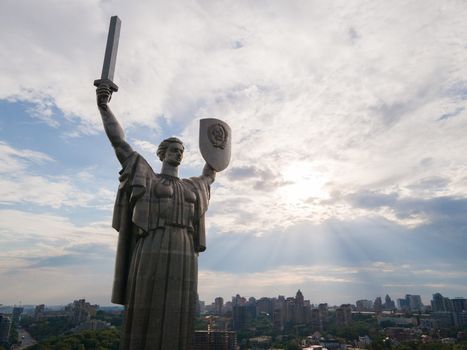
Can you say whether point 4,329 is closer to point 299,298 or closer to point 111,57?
point 111,57

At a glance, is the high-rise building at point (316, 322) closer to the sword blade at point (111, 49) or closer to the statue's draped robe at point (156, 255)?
the statue's draped robe at point (156, 255)

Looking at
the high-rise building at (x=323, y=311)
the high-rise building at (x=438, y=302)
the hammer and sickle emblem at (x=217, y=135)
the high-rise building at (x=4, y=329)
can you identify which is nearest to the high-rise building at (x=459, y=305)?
the high-rise building at (x=438, y=302)

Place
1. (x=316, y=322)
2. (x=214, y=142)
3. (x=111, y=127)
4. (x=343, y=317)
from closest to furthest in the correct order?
(x=111, y=127)
(x=214, y=142)
(x=316, y=322)
(x=343, y=317)

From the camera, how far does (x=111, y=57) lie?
23.2 feet

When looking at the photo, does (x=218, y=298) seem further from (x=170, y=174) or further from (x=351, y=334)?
(x=170, y=174)

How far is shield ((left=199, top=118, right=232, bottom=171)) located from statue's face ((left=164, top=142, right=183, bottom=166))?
0.60 m

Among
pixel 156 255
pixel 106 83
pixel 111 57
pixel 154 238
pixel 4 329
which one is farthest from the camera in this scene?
pixel 4 329

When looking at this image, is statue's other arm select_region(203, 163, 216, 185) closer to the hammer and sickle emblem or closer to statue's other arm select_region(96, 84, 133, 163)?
the hammer and sickle emblem

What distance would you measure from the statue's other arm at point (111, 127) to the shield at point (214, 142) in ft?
5.07

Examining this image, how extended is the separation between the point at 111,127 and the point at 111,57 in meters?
1.41

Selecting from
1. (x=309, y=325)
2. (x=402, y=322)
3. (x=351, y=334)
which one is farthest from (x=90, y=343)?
(x=402, y=322)

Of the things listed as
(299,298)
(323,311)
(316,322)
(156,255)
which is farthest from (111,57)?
(323,311)

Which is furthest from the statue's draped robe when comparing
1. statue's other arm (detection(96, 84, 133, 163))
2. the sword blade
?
the sword blade

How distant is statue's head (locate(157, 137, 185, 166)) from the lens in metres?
7.14
